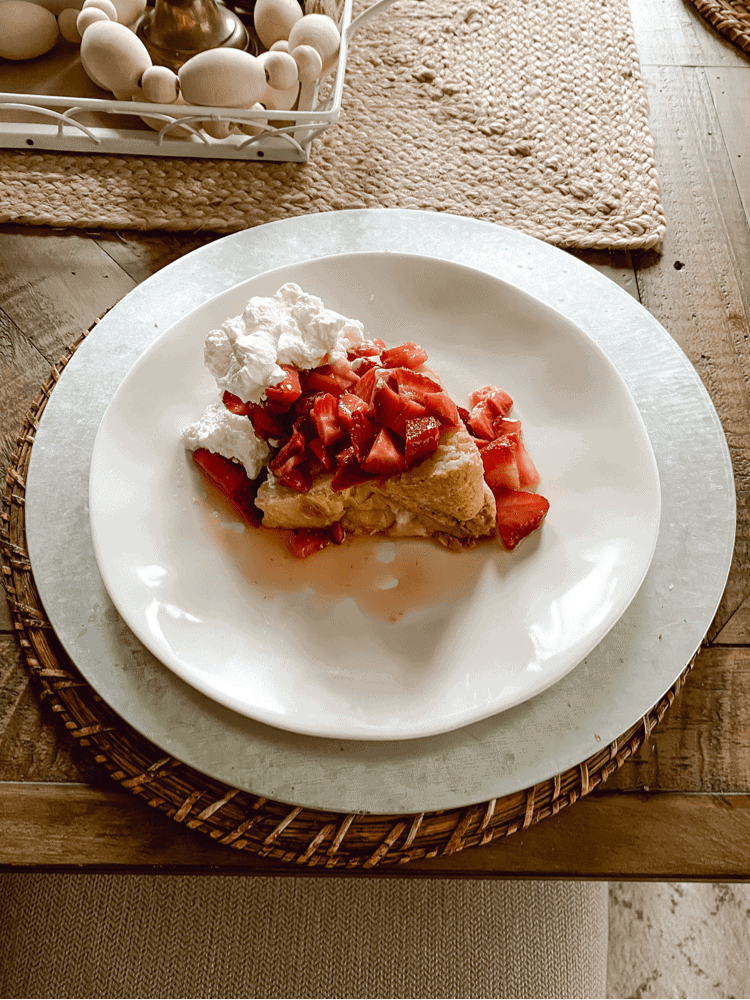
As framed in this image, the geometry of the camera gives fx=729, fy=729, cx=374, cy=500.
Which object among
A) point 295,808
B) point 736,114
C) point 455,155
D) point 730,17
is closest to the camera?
point 295,808

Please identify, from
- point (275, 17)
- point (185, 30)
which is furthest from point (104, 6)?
point (275, 17)

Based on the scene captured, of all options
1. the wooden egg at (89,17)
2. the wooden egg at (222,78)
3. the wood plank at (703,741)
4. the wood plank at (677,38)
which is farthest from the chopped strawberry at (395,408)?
the wood plank at (677,38)

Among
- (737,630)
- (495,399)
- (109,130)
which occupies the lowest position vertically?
(737,630)

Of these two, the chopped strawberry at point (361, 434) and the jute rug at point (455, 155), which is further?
the jute rug at point (455, 155)

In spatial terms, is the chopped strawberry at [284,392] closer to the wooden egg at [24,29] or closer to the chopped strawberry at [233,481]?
the chopped strawberry at [233,481]

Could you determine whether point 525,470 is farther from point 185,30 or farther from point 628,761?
point 185,30

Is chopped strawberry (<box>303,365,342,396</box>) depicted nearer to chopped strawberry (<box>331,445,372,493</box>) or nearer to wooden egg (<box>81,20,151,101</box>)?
chopped strawberry (<box>331,445,372,493</box>)

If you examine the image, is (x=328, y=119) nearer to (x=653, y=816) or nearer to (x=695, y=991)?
(x=653, y=816)
